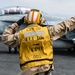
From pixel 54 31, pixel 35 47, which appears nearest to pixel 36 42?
pixel 35 47

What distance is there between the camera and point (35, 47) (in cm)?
449

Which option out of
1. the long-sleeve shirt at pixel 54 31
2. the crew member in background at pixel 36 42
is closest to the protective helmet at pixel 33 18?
the crew member in background at pixel 36 42

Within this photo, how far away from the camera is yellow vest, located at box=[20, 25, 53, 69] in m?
4.48

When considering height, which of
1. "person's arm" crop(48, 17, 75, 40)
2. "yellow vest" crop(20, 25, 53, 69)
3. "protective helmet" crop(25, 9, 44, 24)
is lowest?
"yellow vest" crop(20, 25, 53, 69)

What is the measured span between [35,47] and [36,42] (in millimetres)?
67

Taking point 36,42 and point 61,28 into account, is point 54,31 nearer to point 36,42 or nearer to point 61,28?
point 61,28

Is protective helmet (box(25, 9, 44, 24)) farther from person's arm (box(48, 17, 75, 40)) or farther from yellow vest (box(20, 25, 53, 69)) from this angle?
person's arm (box(48, 17, 75, 40))

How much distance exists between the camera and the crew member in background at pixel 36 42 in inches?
177

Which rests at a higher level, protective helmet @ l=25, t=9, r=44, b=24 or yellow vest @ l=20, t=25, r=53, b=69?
protective helmet @ l=25, t=9, r=44, b=24

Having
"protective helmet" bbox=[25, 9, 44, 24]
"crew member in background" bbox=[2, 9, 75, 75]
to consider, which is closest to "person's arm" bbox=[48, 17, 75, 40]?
"crew member in background" bbox=[2, 9, 75, 75]

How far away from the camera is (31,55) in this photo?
14.8ft

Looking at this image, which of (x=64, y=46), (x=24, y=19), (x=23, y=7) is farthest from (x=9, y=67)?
(x=23, y=7)

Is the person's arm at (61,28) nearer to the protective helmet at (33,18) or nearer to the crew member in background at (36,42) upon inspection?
the crew member in background at (36,42)

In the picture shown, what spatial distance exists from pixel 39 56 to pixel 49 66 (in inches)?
7.4
